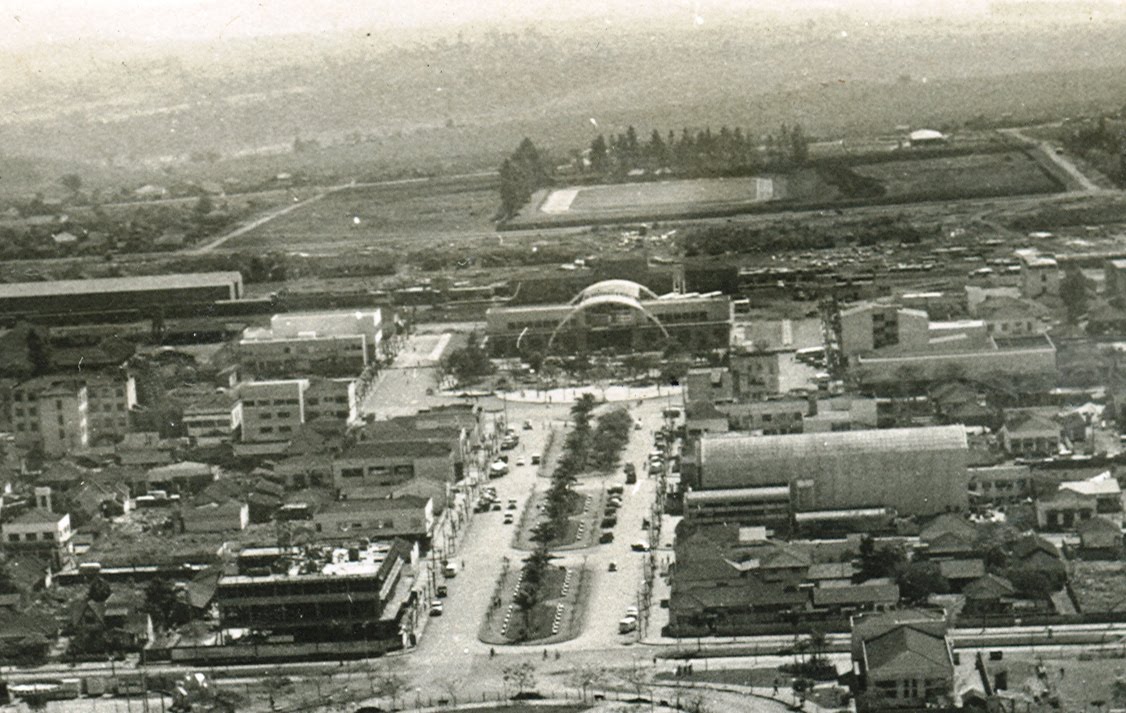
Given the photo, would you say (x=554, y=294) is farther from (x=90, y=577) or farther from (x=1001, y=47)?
(x=1001, y=47)

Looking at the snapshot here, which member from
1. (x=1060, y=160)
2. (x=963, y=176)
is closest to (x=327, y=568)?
(x=963, y=176)

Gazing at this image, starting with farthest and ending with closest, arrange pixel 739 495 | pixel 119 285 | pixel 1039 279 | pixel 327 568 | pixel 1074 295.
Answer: pixel 119 285, pixel 1039 279, pixel 1074 295, pixel 739 495, pixel 327 568

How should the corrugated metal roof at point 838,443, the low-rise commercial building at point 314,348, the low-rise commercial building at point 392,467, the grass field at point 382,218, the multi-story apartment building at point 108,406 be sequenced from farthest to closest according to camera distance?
the grass field at point 382,218, the low-rise commercial building at point 314,348, the multi-story apartment building at point 108,406, the low-rise commercial building at point 392,467, the corrugated metal roof at point 838,443

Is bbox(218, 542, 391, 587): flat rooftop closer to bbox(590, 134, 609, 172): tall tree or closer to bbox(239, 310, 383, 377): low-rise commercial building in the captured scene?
bbox(239, 310, 383, 377): low-rise commercial building

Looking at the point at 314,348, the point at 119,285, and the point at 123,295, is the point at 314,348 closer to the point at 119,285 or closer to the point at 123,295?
the point at 123,295

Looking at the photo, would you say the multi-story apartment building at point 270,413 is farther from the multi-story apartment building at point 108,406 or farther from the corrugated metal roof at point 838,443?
the corrugated metal roof at point 838,443

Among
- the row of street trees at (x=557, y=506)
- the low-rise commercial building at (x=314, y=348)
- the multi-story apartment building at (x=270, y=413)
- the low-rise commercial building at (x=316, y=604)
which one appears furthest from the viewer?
the low-rise commercial building at (x=314, y=348)

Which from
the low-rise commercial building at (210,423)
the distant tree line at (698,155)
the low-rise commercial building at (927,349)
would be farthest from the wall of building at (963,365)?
the distant tree line at (698,155)
